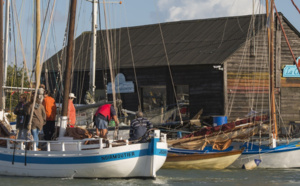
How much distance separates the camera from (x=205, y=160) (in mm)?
21922

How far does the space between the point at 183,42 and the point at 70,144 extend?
69.0 feet

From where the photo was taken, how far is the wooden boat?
21.9m

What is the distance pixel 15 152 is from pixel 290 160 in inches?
429

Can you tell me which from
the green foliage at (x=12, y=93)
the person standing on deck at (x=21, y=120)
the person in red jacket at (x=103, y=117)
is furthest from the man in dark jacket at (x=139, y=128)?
the green foliage at (x=12, y=93)

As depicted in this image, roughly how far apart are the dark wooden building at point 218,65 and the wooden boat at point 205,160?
8.72 m

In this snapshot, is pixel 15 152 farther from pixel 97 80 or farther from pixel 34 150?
pixel 97 80

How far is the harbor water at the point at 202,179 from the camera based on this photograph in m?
16.6

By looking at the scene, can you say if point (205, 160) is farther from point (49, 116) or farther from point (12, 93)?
point (12, 93)

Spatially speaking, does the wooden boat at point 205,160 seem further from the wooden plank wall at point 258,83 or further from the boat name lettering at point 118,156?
the wooden plank wall at point 258,83

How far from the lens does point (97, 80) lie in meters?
40.4

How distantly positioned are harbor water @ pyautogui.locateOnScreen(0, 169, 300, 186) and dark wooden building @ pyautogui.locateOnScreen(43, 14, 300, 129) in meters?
10.0

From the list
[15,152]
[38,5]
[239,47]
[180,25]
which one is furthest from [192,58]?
[15,152]

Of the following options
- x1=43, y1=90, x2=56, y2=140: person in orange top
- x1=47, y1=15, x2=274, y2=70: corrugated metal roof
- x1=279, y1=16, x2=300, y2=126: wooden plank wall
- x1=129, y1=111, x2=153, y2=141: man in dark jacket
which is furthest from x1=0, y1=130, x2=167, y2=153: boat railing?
x1=279, y1=16, x2=300, y2=126: wooden plank wall

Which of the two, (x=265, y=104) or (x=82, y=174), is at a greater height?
(x=265, y=104)
